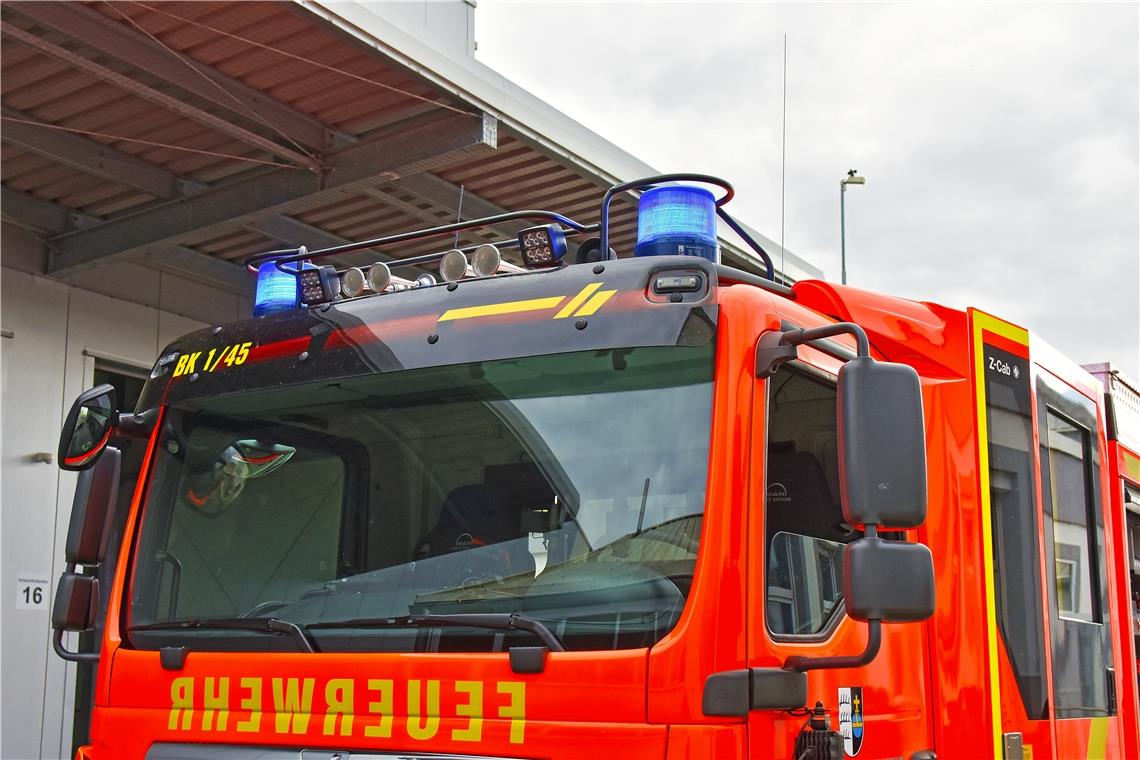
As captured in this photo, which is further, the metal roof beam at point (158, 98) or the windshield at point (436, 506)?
the metal roof beam at point (158, 98)

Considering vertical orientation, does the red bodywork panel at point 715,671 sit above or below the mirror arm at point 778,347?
below

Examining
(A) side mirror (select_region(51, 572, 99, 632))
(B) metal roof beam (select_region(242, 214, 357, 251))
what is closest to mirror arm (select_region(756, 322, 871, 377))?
(A) side mirror (select_region(51, 572, 99, 632))

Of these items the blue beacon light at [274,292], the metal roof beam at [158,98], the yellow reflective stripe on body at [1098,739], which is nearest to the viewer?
the yellow reflective stripe on body at [1098,739]

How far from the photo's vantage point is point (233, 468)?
4219 millimetres

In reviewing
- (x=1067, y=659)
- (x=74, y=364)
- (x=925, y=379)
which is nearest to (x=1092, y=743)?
(x=1067, y=659)

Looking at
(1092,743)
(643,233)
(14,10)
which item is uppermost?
(14,10)

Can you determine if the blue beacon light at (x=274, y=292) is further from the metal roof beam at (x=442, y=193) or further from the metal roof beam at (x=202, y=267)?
the metal roof beam at (x=202, y=267)

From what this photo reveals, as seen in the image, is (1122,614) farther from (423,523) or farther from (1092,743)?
Result: (423,523)

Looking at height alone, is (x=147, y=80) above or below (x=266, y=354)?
above

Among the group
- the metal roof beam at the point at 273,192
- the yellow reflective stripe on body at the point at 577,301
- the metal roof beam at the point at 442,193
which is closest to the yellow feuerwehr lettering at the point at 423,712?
the yellow reflective stripe on body at the point at 577,301

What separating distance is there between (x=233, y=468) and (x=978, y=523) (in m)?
2.32

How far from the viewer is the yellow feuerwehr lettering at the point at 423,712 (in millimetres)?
3387

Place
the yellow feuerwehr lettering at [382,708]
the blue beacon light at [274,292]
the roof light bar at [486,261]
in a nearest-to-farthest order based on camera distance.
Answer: the yellow feuerwehr lettering at [382,708] → the roof light bar at [486,261] → the blue beacon light at [274,292]

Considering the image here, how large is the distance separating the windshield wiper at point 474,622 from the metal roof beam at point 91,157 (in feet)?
18.4
